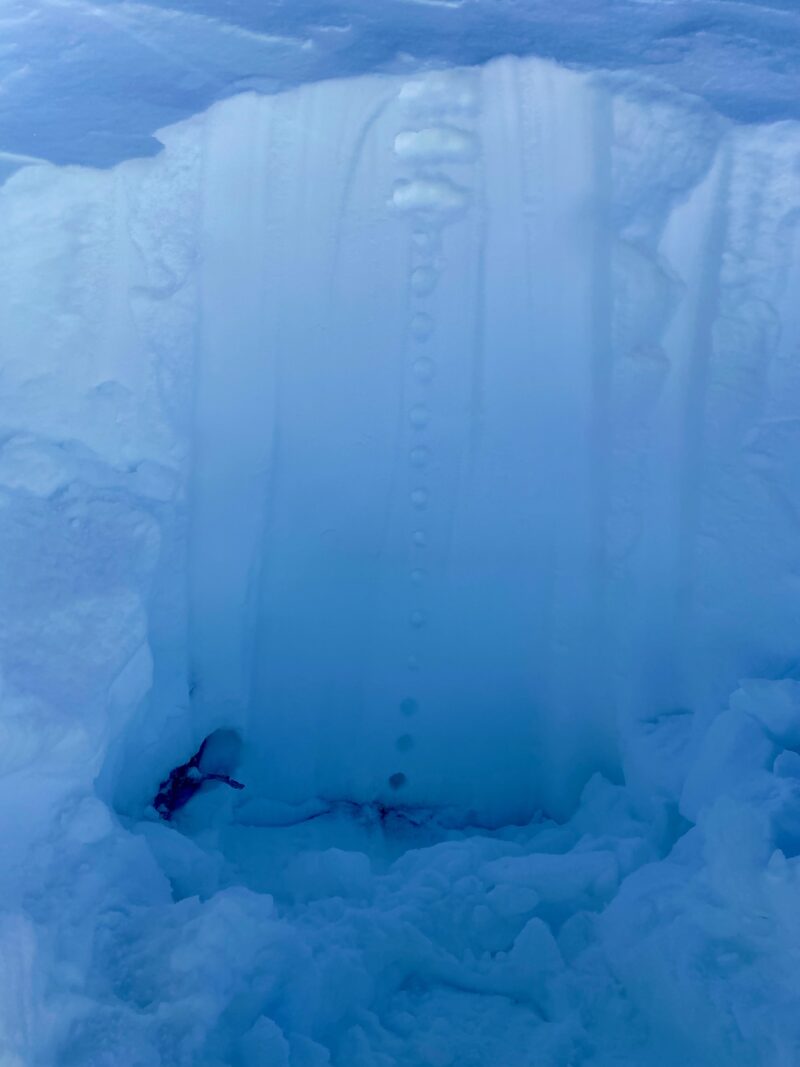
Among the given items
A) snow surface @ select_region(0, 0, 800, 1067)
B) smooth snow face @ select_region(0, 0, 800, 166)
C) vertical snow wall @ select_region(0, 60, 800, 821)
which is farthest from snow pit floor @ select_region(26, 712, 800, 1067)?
smooth snow face @ select_region(0, 0, 800, 166)

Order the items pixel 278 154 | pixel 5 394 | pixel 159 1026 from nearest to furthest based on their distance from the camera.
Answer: pixel 159 1026
pixel 5 394
pixel 278 154

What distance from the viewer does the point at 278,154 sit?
1716mm

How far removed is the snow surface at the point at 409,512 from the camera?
1.41 metres

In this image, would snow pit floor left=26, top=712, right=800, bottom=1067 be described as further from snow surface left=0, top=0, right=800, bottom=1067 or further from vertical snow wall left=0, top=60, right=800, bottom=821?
vertical snow wall left=0, top=60, right=800, bottom=821

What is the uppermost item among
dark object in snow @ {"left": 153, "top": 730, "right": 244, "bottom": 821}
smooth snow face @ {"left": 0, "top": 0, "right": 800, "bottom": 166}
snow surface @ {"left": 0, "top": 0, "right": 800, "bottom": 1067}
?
smooth snow face @ {"left": 0, "top": 0, "right": 800, "bottom": 166}

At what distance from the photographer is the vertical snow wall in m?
1.61

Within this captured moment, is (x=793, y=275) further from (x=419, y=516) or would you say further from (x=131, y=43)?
(x=131, y=43)

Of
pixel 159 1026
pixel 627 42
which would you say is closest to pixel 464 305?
pixel 627 42

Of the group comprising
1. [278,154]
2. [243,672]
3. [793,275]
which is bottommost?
[243,672]

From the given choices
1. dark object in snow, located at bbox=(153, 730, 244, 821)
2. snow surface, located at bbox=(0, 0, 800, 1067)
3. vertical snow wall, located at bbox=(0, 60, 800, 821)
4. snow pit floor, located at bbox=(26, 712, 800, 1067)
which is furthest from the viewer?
dark object in snow, located at bbox=(153, 730, 244, 821)

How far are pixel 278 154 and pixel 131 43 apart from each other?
0.33 m

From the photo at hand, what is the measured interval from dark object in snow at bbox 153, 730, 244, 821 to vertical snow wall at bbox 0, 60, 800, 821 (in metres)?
0.06

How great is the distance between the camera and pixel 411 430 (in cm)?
186

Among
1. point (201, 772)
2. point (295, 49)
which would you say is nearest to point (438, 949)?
point (201, 772)
